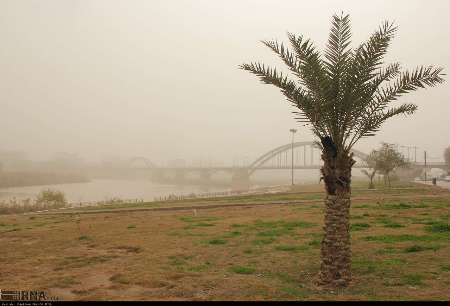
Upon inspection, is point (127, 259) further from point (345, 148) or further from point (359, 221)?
point (359, 221)

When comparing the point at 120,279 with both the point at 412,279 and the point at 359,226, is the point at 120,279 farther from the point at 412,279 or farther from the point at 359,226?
the point at 359,226

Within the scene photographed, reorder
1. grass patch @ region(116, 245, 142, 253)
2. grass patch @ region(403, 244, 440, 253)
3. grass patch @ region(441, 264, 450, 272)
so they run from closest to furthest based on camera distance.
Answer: grass patch @ region(441, 264, 450, 272), grass patch @ region(403, 244, 440, 253), grass patch @ region(116, 245, 142, 253)

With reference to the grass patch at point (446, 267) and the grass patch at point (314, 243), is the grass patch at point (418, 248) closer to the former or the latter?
the grass patch at point (446, 267)

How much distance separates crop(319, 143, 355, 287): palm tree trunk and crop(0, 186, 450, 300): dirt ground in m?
0.43

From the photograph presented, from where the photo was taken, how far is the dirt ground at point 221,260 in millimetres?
8695

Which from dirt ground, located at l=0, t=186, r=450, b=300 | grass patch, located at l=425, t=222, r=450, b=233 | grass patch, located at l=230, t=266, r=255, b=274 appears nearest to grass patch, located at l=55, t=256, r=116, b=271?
dirt ground, located at l=0, t=186, r=450, b=300

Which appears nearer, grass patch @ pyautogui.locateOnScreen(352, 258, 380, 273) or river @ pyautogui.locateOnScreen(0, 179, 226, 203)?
grass patch @ pyautogui.locateOnScreen(352, 258, 380, 273)

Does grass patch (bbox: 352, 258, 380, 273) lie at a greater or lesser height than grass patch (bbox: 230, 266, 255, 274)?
greater

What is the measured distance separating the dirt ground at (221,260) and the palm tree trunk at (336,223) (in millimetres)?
434

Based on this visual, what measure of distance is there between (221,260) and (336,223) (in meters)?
3.99

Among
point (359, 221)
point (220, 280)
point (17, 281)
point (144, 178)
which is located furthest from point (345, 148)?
point (144, 178)

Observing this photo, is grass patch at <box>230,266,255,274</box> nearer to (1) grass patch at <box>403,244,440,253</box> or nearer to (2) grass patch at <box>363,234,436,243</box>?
(1) grass patch at <box>403,244,440,253</box>

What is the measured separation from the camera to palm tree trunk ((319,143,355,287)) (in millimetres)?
9242

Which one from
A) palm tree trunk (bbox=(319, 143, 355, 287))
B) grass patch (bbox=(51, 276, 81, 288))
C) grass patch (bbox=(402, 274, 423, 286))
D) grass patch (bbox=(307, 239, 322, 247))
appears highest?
palm tree trunk (bbox=(319, 143, 355, 287))
